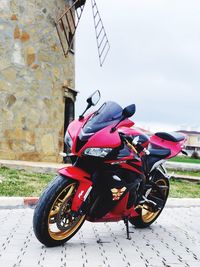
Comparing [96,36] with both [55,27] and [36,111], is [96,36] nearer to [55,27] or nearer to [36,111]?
[55,27]

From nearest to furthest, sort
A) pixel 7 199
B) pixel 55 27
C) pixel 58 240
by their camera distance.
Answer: pixel 58 240, pixel 7 199, pixel 55 27

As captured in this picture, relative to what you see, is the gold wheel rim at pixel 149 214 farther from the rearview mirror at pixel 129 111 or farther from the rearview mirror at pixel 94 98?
the rearview mirror at pixel 94 98

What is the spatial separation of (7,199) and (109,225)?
1831 mm

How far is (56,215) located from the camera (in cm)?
442

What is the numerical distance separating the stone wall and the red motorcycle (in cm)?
949

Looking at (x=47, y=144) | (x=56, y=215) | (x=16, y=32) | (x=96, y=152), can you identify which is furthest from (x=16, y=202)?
(x=16, y=32)

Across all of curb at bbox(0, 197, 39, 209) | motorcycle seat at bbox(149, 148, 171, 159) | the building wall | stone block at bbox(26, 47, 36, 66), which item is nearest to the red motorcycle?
motorcycle seat at bbox(149, 148, 171, 159)

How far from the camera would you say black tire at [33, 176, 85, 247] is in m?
4.32

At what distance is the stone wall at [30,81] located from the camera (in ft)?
46.4

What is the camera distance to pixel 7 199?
698cm

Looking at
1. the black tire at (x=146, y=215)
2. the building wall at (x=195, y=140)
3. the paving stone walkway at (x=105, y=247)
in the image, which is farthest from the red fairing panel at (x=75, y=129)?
the building wall at (x=195, y=140)

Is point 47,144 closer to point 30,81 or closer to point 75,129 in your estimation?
point 30,81

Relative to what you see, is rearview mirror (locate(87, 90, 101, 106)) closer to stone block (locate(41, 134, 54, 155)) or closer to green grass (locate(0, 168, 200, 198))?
green grass (locate(0, 168, 200, 198))

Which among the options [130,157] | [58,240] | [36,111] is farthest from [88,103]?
[36,111]
